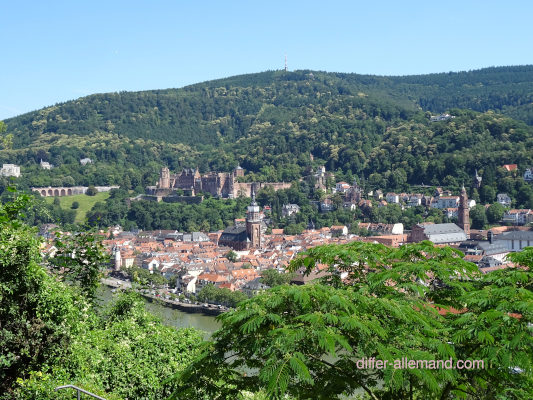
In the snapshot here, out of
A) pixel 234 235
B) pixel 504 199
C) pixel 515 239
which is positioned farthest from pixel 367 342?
pixel 504 199

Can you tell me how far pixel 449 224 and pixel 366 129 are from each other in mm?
31429

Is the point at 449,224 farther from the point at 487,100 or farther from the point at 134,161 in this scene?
the point at 487,100

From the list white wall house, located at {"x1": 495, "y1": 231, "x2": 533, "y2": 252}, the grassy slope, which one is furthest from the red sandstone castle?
white wall house, located at {"x1": 495, "y1": 231, "x2": 533, "y2": 252}

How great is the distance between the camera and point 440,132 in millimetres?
63875

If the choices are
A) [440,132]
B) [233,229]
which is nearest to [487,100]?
[440,132]

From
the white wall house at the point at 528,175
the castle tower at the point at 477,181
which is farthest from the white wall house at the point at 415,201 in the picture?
the white wall house at the point at 528,175

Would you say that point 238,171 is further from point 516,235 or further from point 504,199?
point 516,235

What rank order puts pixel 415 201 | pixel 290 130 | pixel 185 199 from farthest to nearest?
pixel 290 130 → pixel 185 199 → pixel 415 201

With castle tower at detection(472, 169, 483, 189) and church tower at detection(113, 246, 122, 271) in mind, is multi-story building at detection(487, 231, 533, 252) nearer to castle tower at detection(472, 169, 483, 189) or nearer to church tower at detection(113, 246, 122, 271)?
castle tower at detection(472, 169, 483, 189)

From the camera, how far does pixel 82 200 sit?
213 ft

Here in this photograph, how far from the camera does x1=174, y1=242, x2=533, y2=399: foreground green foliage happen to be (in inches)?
148

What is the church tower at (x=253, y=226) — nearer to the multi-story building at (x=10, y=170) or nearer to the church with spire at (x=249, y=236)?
the church with spire at (x=249, y=236)

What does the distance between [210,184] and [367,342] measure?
64.9 meters

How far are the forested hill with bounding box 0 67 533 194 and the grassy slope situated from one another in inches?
149
